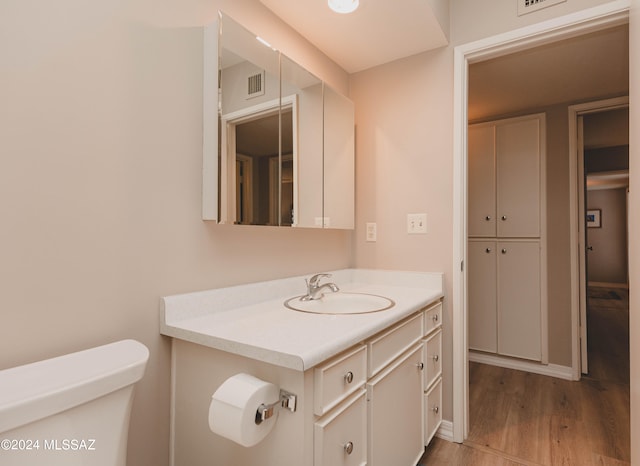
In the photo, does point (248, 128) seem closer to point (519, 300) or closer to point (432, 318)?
point (432, 318)

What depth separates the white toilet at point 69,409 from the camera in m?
0.67

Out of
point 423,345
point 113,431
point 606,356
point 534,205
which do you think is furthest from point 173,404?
point 606,356

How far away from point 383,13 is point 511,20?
2.15 feet

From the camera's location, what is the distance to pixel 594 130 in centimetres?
366

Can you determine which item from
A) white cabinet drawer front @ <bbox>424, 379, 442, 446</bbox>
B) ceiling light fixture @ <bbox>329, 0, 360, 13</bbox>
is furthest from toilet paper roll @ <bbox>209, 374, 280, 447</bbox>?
ceiling light fixture @ <bbox>329, 0, 360, 13</bbox>

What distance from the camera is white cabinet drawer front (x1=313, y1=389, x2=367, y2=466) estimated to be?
3.05ft

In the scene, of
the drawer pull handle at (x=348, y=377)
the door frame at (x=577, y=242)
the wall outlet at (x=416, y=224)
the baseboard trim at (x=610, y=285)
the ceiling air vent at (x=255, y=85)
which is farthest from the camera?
the baseboard trim at (x=610, y=285)

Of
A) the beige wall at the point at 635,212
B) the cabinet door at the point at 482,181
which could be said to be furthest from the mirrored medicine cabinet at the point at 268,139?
the cabinet door at the point at 482,181

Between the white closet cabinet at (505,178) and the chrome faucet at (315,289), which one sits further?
the white closet cabinet at (505,178)

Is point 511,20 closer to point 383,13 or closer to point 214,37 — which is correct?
point 383,13

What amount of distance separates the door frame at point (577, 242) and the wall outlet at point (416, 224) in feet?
4.99

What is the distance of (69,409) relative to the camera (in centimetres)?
74

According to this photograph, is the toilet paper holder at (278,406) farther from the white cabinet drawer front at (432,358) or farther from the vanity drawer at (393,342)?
the white cabinet drawer front at (432,358)

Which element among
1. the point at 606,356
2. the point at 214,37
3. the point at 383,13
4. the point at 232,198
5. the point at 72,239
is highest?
the point at 383,13
